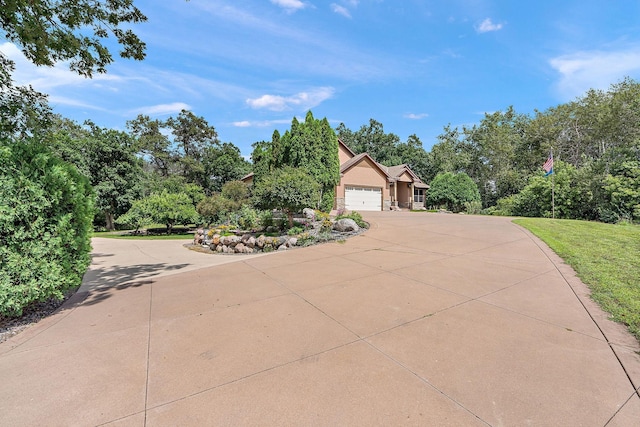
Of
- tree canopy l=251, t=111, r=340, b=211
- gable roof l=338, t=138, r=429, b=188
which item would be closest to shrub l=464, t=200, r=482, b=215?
gable roof l=338, t=138, r=429, b=188

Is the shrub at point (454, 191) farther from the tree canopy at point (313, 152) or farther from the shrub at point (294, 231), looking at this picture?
the shrub at point (294, 231)

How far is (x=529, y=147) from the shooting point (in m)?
32.8

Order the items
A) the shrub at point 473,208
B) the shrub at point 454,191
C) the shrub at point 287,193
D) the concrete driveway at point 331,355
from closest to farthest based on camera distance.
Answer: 1. the concrete driveway at point 331,355
2. the shrub at point 287,193
3. the shrub at point 473,208
4. the shrub at point 454,191

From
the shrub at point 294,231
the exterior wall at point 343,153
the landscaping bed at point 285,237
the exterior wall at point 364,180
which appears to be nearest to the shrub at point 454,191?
the exterior wall at point 364,180

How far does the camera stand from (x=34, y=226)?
3.91 meters

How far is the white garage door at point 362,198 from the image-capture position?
24.2m

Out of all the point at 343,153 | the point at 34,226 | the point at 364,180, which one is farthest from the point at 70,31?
the point at 343,153

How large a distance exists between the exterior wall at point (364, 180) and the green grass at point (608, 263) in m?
14.5

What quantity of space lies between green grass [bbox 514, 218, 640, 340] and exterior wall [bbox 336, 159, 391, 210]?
1453cm

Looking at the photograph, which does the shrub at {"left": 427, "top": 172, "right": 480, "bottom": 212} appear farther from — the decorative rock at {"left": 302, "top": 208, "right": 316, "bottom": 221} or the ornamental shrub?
Answer: the ornamental shrub

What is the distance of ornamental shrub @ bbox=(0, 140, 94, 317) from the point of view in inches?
145

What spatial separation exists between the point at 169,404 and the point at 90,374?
3.46 ft

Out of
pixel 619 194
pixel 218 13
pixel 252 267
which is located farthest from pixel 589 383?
pixel 619 194

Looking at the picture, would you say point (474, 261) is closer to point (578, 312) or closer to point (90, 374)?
point (578, 312)
